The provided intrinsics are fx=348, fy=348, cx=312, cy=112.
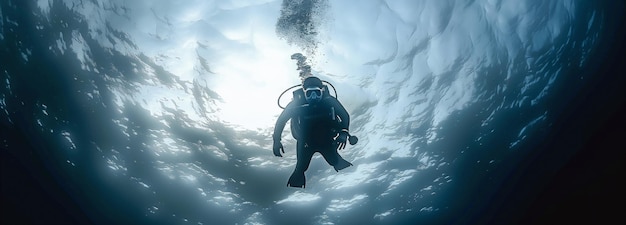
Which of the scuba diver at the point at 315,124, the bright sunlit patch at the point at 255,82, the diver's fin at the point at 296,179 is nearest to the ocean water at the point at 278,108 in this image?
the bright sunlit patch at the point at 255,82

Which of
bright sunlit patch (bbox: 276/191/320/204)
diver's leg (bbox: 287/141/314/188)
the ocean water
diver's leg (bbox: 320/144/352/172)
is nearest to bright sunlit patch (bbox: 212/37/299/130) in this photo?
the ocean water

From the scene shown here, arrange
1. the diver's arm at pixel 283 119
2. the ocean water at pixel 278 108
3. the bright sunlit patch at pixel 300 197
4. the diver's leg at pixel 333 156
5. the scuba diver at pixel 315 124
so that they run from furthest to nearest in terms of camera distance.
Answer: the bright sunlit patch at pixel 300 197 < the ocean water at pixel 278 108 < the diver's arm at pixel 283 119 < the diver's leg at pixel 333 156 < the scuba diver at pixel 315 124

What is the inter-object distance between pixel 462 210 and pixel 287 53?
15341 mm

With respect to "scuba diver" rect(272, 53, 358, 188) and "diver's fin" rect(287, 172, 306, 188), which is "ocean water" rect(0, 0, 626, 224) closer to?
"scuba diver" rect(272, 53, 358, 188)

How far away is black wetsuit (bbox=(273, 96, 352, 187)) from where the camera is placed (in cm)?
575

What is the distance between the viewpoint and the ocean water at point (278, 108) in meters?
9.21

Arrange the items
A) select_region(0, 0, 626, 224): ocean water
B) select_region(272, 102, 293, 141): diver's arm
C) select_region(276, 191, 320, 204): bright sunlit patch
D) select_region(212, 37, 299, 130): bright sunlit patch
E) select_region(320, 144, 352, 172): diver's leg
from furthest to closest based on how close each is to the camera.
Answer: select_region(276, 191, 320, 204): bright sunlit patch
select_region(212, 37, 299, 130): bright sunlit patch
select_region(0, 0, 626, 224): ocean water
select_region(272, 102, 293, 141): diver's arm
select_region(320, 144, 352, 172): diver's leg

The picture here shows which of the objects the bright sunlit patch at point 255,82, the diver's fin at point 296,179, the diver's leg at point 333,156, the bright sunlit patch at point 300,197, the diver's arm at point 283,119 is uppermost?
the bright sunlit patch at point 300,197

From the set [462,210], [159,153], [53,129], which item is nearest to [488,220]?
[462,210]

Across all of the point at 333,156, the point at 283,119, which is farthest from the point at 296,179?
the point at 283,119

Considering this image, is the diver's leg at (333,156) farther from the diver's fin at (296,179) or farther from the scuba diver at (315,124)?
the diver's fin at (296,179)

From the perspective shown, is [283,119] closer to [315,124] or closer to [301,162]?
[315,124]

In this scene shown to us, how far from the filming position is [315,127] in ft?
19.0

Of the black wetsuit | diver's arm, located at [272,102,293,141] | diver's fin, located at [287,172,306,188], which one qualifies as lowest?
diver's fin, located at [287,172,306,188]
